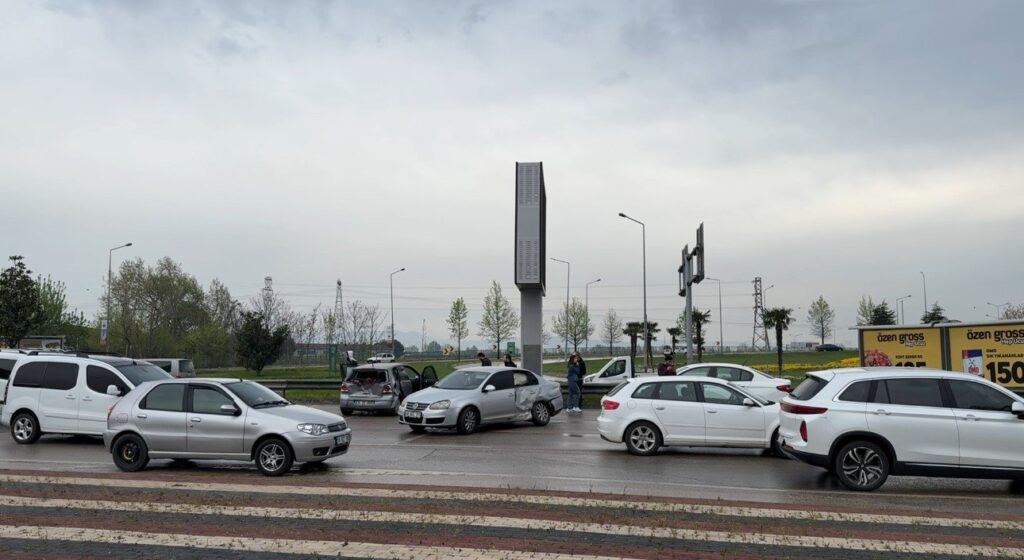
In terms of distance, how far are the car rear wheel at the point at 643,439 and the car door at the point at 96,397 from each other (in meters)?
9.98

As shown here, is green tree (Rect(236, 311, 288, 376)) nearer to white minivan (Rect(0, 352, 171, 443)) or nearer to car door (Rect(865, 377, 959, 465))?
white minivan (Rect(0, 352, 171, 443))

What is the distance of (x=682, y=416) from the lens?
1455 cm

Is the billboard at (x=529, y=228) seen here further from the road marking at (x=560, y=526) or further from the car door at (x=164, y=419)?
the road marking at (x=560, y=526)

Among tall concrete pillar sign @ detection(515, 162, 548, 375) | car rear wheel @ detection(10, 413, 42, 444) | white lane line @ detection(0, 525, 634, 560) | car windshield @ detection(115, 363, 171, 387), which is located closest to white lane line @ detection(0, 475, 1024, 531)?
white lane line @ detection(0, 525, 634, 560)

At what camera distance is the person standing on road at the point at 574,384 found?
2378 cm

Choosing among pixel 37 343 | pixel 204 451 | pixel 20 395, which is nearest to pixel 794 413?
pixel 204 451

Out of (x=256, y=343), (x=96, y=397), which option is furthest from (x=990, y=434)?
(x=256, y=343)

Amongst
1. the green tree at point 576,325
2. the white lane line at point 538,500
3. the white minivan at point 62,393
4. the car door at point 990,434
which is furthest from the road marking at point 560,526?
the green tree at point 576,325

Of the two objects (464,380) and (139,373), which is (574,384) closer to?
(464,380)

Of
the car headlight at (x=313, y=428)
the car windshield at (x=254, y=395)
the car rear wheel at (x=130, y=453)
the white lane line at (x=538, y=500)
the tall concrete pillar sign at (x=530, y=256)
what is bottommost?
the white lane line at (x=538, y=500)

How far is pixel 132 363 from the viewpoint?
56.5ft

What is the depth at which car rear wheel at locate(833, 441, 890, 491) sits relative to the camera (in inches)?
433

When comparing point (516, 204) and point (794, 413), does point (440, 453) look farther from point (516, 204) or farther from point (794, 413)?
point (516, 204)

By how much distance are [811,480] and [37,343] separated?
42.2m
